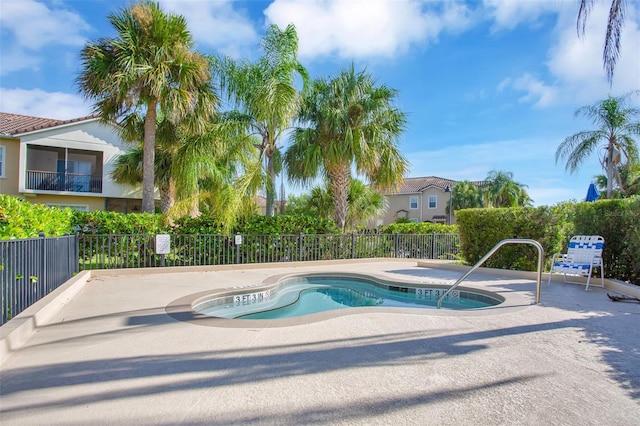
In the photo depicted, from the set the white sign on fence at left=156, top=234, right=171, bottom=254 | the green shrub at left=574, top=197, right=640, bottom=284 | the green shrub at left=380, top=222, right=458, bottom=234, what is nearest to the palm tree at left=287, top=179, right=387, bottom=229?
the green shrub at left=380, top=222, right=458, bottom=234

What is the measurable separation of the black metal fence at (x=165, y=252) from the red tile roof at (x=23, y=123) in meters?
12.9

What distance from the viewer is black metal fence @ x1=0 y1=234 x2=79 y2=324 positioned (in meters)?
4.37

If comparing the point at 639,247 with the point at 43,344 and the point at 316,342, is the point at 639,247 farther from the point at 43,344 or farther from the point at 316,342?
the point at 43,344

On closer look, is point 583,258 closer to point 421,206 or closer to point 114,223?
point 114,223

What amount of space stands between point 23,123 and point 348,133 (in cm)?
1914

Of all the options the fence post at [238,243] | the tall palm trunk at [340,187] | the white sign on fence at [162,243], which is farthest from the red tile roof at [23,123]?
the tall palm trunk at [340,187]

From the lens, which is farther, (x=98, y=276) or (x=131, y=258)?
(x=131, y=258)

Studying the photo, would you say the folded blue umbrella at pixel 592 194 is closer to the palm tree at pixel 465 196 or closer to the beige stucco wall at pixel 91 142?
the beige stucco wall at pixel 91 142

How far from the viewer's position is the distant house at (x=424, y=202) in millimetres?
36875

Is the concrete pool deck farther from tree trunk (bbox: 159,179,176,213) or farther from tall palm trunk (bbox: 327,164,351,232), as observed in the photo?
tree trunk (bbox: 159,179,176,213)

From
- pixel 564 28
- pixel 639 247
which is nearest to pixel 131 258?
pixel 564 28

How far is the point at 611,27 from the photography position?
6.22m

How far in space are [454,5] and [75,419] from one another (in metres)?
11.1

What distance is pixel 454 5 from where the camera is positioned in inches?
367
